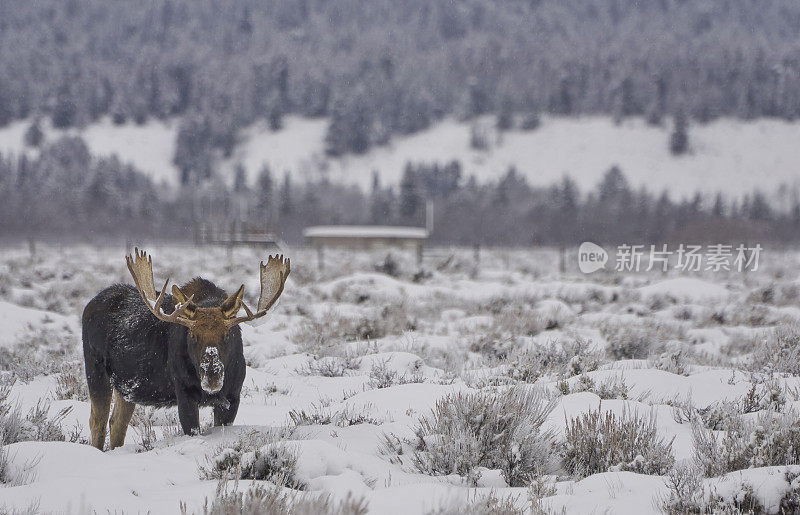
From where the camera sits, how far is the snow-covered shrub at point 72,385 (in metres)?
5.38

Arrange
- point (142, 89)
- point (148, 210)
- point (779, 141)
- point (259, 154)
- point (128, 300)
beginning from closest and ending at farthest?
point (128, 300), point (148, 210), point (779, 141), point (259, 154), point (142, 89)

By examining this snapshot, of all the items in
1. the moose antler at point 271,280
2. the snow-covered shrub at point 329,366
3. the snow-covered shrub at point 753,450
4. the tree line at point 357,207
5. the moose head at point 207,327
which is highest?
the tree line at point 357,207

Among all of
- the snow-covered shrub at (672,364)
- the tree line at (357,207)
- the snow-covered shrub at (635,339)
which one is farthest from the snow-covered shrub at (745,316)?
the tree line at (357,207)

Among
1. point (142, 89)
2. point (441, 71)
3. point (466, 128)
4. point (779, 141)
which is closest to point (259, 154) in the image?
point (142, 89)

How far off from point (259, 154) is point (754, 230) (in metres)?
107

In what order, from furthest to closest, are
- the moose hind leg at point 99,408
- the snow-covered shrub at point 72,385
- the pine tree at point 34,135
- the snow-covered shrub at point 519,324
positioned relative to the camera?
the pine tree at point 34,135, the snow-covered shrub at point 519,324, the snow-covered shrub at point 72,385, the moose hind leg at point 99,408

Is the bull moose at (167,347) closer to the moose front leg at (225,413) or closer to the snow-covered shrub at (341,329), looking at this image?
the moose front leg at (225,413)

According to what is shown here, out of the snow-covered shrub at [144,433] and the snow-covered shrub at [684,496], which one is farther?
the snow-covered shrub at [144,433]

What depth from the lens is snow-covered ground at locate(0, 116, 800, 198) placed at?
101750 millimetres

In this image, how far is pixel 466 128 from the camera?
135 metres

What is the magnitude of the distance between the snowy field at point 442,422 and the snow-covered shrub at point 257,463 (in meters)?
0.01

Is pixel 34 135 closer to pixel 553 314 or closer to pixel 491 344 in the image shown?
pixel 553 314

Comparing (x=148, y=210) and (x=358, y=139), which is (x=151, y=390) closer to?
(x=148, y=210)

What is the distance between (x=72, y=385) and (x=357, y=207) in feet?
276
